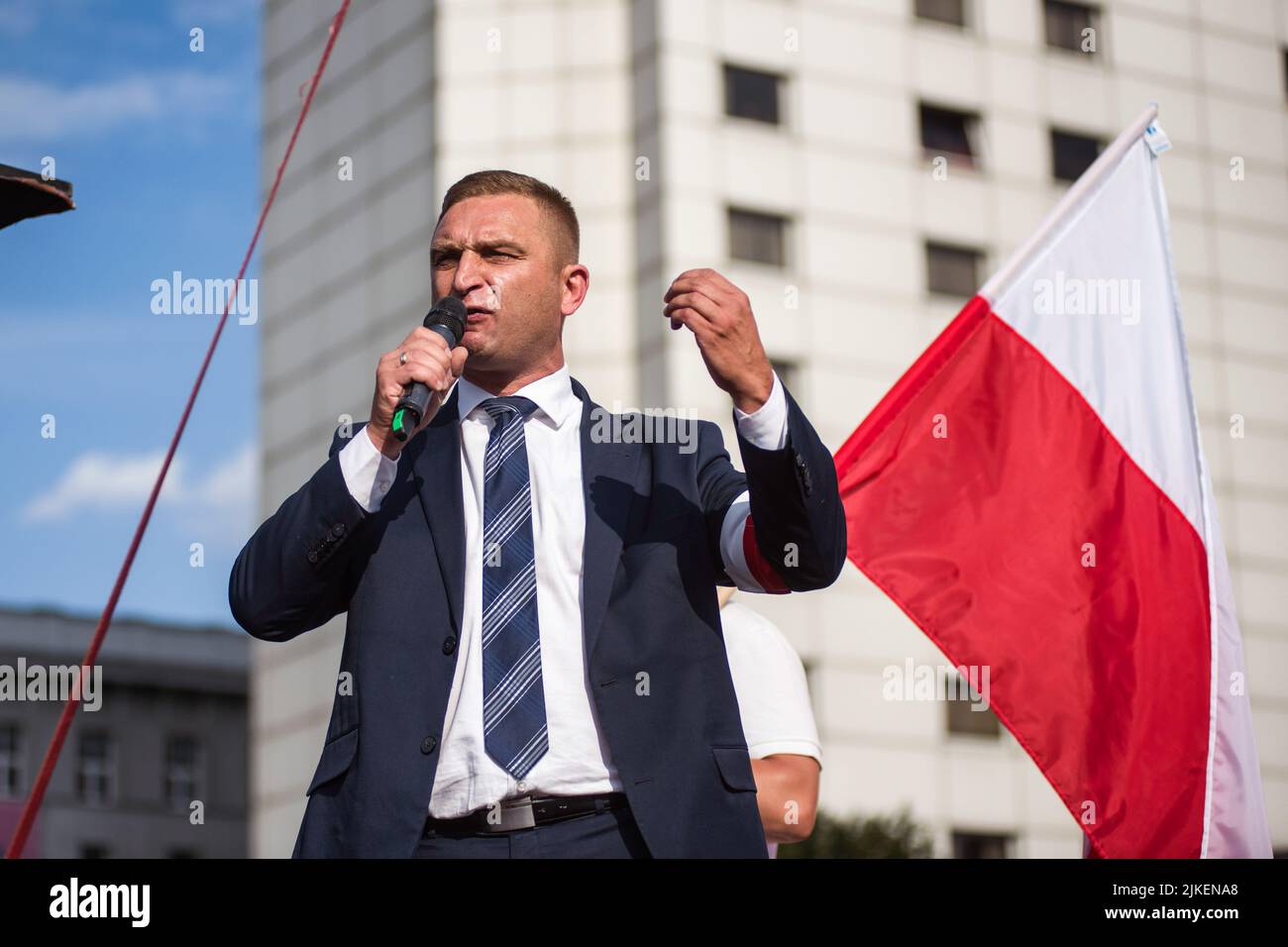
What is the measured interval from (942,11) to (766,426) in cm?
3013

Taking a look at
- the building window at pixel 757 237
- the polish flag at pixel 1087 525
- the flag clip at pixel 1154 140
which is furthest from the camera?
the building window at pixel 757 237

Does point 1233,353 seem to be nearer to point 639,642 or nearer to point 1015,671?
point 1015,671

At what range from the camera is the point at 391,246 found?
3284cm

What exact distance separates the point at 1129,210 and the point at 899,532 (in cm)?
171

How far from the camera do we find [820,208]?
3092 cm

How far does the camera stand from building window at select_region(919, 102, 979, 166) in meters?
32.6

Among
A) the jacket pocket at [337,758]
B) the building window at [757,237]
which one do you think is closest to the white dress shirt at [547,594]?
the jacket pocket at [337,758]

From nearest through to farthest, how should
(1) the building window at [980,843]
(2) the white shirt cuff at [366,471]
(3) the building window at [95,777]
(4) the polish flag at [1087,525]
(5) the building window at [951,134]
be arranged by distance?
1. (2) the white shirt cuff at [366,471]
2. (4) the polish flag at [1087,525]
3. (1) the building window at [980,843]
4. (5) the building window at [951,134]
5. (3) the building window at [95,777]

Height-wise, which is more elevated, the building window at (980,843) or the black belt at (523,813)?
the building window at (980,843)

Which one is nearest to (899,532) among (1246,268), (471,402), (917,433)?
(917,433)

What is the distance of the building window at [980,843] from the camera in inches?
1158

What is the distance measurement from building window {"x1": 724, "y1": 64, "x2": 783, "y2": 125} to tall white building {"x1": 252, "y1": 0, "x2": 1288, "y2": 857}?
47 mm

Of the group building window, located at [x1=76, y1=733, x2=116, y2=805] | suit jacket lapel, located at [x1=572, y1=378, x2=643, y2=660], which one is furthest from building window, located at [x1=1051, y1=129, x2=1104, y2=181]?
building window, located at [x1=76, y1=733, x2=116, y2=805]

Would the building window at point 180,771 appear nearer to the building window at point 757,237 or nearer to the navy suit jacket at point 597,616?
the building window at point 757,237
